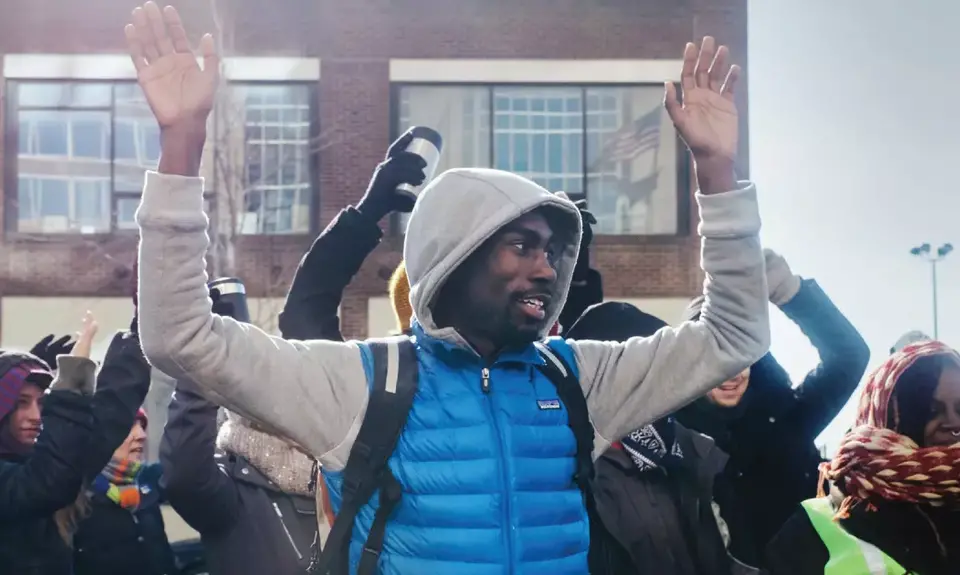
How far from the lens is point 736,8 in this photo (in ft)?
49.6

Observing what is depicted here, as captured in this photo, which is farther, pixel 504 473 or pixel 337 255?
pixel 337 255

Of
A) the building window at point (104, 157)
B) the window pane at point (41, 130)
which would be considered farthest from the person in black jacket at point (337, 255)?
the window pane at point (41, 130)

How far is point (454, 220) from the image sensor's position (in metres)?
2.37

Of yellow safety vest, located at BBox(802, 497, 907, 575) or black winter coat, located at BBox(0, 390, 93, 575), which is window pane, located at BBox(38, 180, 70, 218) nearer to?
black winter coat, located at BBox(0, 390, 93, 575)

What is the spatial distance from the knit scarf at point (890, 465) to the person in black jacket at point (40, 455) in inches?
102

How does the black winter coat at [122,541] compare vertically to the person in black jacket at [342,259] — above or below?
below

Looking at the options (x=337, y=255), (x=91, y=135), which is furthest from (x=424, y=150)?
(x=91, y=135)

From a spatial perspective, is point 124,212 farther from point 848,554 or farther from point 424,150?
point 848,554

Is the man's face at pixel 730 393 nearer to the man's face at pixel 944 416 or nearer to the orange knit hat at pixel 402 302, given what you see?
the man's face at pixel 944 416

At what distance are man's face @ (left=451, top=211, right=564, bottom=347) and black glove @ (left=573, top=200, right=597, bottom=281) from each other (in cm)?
141

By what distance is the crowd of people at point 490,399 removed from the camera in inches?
85.5

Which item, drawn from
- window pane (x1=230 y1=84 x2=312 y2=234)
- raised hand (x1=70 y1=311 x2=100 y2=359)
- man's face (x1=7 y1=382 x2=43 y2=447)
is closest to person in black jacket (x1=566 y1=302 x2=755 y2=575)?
raised hand (x1=70 y1=311 x2=100 y2=359)

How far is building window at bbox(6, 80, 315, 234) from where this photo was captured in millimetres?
14891

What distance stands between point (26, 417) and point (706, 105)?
3.04m
